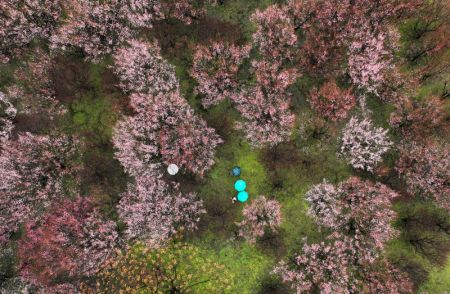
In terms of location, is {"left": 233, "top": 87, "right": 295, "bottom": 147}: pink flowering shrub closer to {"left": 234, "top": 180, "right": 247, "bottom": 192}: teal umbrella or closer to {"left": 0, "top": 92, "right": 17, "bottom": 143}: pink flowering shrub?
{"left": 234, "top": 180, "right": 247, "bottom": 192}: teal umbrella

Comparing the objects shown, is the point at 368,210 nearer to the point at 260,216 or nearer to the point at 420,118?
the point at 260,216

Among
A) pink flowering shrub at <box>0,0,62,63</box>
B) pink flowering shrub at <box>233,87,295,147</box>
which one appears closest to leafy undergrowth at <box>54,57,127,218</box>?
pink flowering shrub at <box>0,0,62,63</box>

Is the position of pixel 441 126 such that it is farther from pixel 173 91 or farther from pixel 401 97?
pixel 173 91

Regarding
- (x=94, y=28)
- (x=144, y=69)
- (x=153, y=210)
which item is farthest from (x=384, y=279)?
(x=94, y=28)

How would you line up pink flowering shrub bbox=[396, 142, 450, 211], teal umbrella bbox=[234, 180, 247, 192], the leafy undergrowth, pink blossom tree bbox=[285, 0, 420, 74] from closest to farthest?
pink flowering shrub bbox=[396, 142, 450, 211], pink blossom tree bbox=[285, 0, 420, 74], teal umbrella bbox=[234, 180, 247, 192], the leafy undergrowth

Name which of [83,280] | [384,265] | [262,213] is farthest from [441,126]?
[83,280]

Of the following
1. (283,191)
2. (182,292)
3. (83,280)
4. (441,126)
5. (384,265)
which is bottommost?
(384,265)
